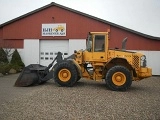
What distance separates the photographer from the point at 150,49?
24.2m

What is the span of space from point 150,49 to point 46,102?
16.6m

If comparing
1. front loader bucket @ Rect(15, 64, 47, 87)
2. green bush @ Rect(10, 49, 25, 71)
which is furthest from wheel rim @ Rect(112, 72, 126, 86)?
green bush @ Rect(10, 49, 25, 71)

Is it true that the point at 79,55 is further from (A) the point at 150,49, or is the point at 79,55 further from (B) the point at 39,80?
(A) the point at 150,49

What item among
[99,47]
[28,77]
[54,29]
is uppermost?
[54,29]

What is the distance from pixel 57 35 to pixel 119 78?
13.3 metres

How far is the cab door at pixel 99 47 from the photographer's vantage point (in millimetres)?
13766

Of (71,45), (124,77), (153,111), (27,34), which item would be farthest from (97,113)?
(27,34)

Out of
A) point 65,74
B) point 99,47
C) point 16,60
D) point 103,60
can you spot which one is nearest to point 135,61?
point 103,60

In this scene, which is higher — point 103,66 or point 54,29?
point 54,29

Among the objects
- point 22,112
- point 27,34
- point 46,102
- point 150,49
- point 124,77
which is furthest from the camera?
point 27,34

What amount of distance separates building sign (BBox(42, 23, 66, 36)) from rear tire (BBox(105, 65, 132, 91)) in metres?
12.8

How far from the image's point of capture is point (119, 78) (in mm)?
13211

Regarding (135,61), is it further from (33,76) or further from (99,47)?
(33,76)

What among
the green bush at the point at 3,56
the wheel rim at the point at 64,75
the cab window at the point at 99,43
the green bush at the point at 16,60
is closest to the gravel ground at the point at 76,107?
the wheel rim at the point at 64,75
